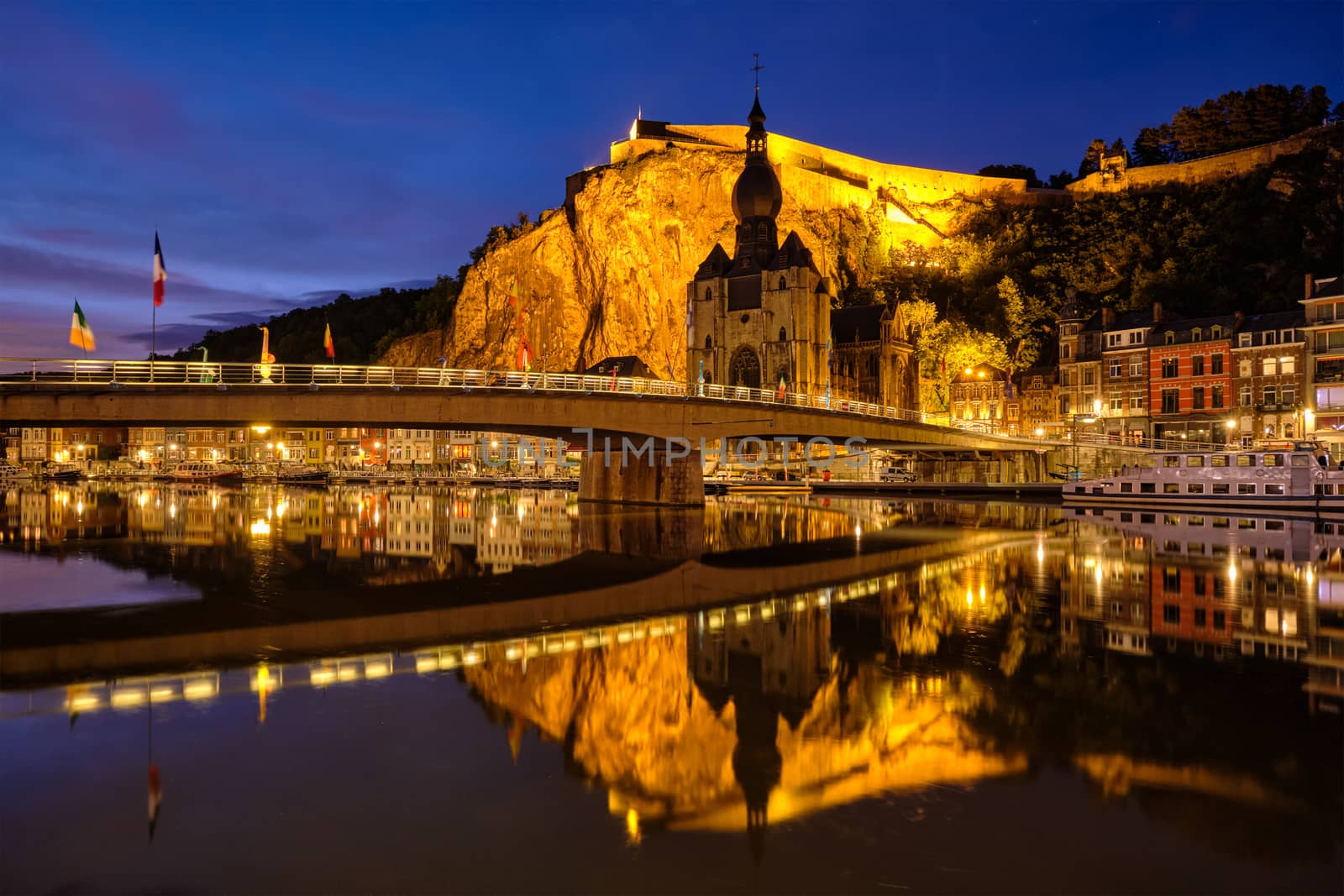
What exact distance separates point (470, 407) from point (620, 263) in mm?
81212

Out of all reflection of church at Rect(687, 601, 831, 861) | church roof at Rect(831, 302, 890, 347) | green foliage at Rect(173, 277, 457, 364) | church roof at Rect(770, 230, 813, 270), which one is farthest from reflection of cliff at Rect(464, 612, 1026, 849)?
green foliage at Rect(173, 277, 457, 364)

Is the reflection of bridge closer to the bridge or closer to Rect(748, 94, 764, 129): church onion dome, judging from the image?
the bridge

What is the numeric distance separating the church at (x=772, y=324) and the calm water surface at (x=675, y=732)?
82.4 metres

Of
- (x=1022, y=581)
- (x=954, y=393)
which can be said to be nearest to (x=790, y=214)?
(x=954, y=393)

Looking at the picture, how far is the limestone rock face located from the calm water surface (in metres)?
94.7

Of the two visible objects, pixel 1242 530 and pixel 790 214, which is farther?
pixel 790 214

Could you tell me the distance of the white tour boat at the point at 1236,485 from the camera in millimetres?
50344

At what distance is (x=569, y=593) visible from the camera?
21.0 metres

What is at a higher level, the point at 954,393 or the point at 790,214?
the point at 790,214

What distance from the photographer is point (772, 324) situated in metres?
106

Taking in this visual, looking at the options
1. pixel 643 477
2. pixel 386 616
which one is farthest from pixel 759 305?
pixel 386 616

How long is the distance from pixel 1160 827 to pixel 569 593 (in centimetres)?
1499

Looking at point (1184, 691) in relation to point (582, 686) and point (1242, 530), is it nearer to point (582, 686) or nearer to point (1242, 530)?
point (582, 686)

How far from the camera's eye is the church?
343 feet
